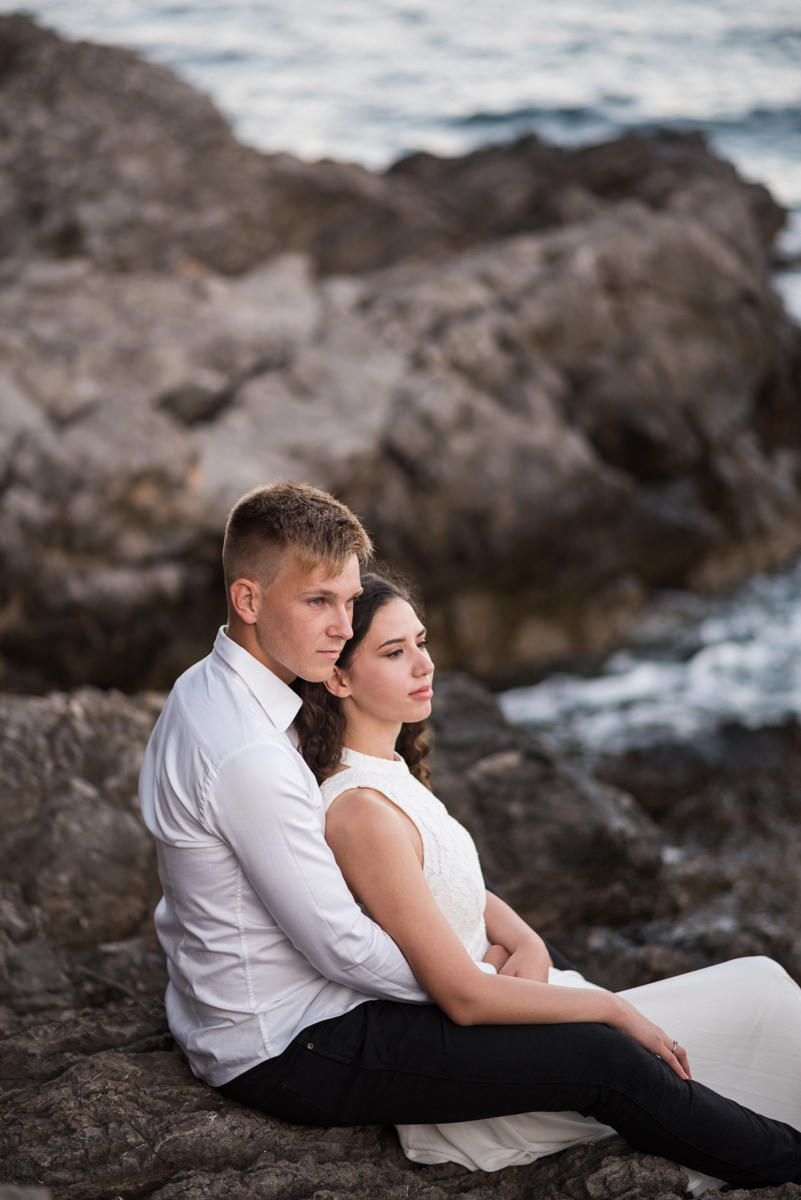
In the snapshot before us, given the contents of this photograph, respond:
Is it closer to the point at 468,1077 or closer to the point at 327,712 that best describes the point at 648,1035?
the point at 468,1077

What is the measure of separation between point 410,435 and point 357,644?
7836 millimetres

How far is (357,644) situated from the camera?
3047mm

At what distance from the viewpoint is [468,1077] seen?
110 inches

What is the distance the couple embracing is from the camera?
8.84 ft

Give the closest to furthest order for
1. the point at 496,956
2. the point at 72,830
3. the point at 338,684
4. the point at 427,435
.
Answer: the point at 338,684
the point at 496,956
the point at 72,830
the point at 427,435

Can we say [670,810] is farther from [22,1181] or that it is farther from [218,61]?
[218,61]

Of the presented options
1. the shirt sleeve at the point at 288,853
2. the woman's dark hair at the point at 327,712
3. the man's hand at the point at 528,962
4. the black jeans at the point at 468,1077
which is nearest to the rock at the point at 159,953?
the black jeans at the point at 468,1077

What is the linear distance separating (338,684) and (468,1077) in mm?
943

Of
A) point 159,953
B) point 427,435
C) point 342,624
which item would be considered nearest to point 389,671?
point 342,624

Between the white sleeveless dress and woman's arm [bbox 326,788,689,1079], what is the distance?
0.10m

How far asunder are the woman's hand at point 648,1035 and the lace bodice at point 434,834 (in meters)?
0.41

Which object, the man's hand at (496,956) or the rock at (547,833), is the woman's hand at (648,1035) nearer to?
the man's hand at (496,956)

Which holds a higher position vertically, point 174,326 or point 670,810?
point 174,326

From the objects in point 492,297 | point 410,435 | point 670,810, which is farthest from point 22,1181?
point 492,297
